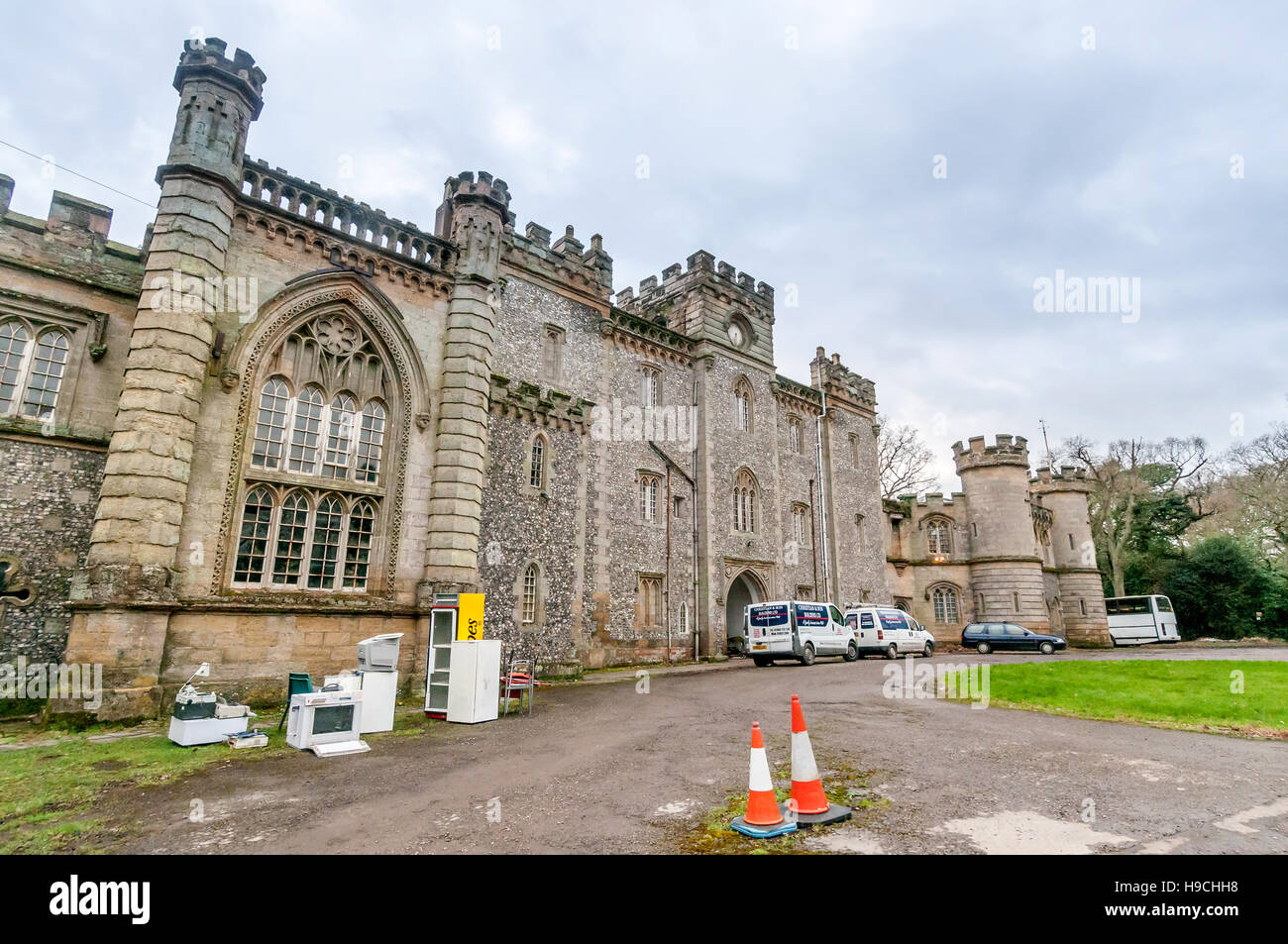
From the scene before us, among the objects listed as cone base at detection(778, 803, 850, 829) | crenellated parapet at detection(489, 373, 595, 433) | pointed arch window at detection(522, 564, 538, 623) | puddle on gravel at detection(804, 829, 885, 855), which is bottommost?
puddle on gravel at detection(804, 829, 885, 855)

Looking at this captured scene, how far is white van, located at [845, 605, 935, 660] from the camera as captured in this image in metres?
26.5

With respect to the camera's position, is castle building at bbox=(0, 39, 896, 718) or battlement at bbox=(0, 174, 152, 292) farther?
battlement at bbox=(0, 174, 152, 292)

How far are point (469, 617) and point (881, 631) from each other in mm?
19601

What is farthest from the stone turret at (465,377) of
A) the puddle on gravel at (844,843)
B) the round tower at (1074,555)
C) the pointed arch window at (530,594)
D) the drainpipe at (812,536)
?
the round tower at (1074,555)

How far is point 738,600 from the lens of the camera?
30766mm

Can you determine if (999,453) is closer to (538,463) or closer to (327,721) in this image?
(538,463)

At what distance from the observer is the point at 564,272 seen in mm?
23844

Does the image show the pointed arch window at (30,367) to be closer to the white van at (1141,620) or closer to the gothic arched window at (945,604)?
the gothic arched window at (945,604)

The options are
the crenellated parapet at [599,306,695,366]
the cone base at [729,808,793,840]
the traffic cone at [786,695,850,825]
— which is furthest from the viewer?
the crenellated parapet at [599,306,695,366]

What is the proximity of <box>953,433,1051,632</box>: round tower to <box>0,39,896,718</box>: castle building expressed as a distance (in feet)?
77.6

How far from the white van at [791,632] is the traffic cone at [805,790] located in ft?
58.3

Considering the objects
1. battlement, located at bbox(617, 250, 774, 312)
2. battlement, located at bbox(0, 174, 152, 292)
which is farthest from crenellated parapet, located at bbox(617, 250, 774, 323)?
battlement, located at bbox(0, 174, 152, 292)

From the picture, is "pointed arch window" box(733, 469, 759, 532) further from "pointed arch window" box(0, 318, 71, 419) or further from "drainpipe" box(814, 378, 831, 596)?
"pointed arch window" box(0, 318, 71, 419)

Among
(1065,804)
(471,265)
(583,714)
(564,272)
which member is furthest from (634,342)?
(1065,804)
